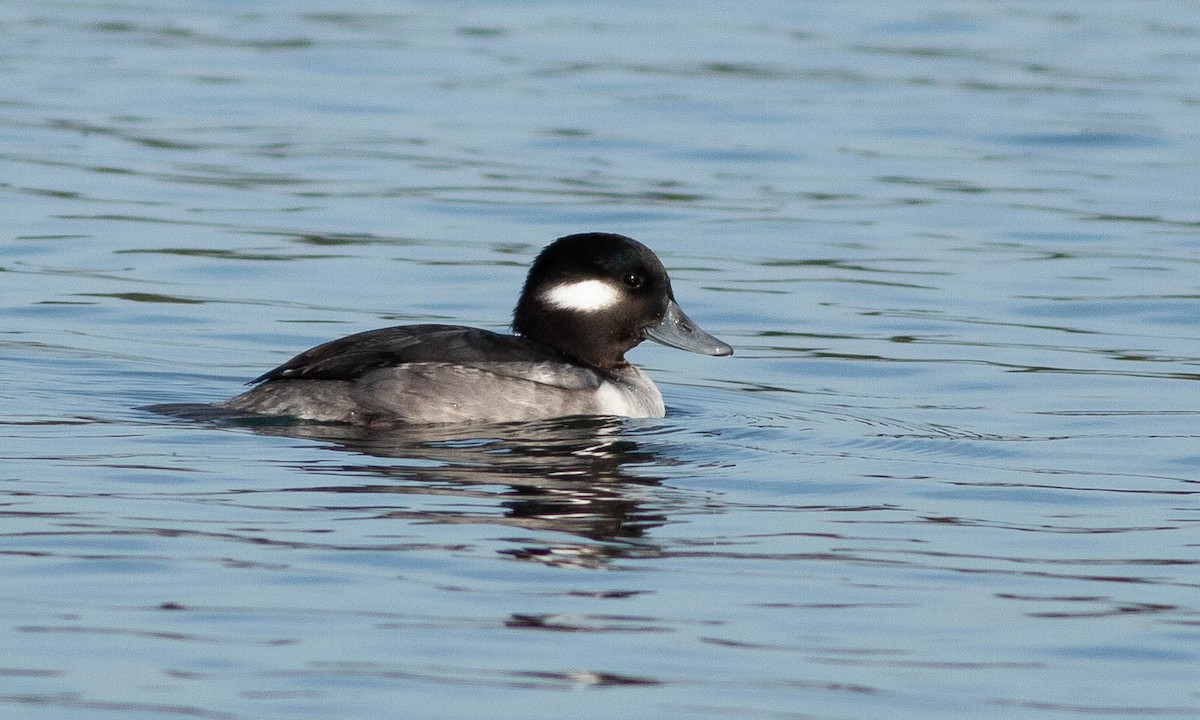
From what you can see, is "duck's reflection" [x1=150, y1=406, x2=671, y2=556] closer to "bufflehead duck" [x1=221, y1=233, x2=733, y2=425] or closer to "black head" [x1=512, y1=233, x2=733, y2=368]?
"bufflehead duck" [x1=221, y1=233, x2=733, y2=425]

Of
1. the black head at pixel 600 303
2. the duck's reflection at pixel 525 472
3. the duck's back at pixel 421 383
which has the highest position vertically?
the black head at pixel 600 303

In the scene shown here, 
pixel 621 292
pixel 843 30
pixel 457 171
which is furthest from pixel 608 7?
pixel 621 292

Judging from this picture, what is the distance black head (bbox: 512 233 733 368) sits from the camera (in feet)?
34.8

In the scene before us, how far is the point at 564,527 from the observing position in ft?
25.9

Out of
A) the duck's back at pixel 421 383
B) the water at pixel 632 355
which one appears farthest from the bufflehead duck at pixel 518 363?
the water at pixel 632 355

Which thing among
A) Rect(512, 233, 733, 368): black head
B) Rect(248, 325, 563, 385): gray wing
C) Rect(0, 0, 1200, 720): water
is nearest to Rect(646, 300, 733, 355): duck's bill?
Rect(512, 233, 733, 368): black head

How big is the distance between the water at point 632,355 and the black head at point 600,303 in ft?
1.30

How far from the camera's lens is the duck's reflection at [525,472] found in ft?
25.9

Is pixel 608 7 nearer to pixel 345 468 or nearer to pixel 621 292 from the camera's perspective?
pixel 621 292

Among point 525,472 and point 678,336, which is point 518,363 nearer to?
point 678,336

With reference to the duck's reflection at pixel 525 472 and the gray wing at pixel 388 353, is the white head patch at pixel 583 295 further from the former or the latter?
the duck's reflection at pixel 525 472

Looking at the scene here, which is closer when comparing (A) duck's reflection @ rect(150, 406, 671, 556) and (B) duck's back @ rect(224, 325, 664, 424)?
(A) duck's reflection @ rect(150, 406, 671, 556)

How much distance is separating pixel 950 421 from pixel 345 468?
10.1 feet

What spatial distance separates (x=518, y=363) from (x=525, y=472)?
1361mm
